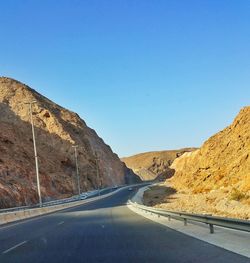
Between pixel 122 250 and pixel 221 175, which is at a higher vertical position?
pixel 221 175

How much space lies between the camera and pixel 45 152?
105m

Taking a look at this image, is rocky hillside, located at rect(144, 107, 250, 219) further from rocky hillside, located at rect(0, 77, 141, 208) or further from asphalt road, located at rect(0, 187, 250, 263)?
asphalt road, located at rect(0, 187, 250, 263)

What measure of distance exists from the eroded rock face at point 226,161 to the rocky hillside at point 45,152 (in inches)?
934

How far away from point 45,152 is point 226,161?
44.9 metres

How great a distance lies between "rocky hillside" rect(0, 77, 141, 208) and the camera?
6938 cm

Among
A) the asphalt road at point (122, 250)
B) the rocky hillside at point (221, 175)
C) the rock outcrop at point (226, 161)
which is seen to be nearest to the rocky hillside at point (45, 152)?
the rocky hillside at point (221, 175)

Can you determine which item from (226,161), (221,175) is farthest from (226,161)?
(221,175)

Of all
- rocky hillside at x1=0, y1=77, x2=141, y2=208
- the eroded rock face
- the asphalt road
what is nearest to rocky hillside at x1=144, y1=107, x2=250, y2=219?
the eroded rock face

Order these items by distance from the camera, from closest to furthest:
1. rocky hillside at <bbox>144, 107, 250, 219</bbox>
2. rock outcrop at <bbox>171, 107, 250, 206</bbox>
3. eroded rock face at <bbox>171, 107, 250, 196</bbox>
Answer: rocky hillside at <bbox>144, 107, 250, 219</bbox>, rock outcrop at <bbox>171, 107, 250, 206</bbox>, eroded rock face at <bbox>171, 107, 250, 196</bbox>

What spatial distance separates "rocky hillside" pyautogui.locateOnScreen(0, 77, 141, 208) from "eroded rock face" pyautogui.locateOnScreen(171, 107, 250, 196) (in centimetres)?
2372

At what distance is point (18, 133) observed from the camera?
303ft

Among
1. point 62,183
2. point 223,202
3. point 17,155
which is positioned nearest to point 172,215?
point 223,202

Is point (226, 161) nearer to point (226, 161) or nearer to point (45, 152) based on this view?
point (226, 161)

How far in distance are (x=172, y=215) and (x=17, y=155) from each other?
61517 millimetres
